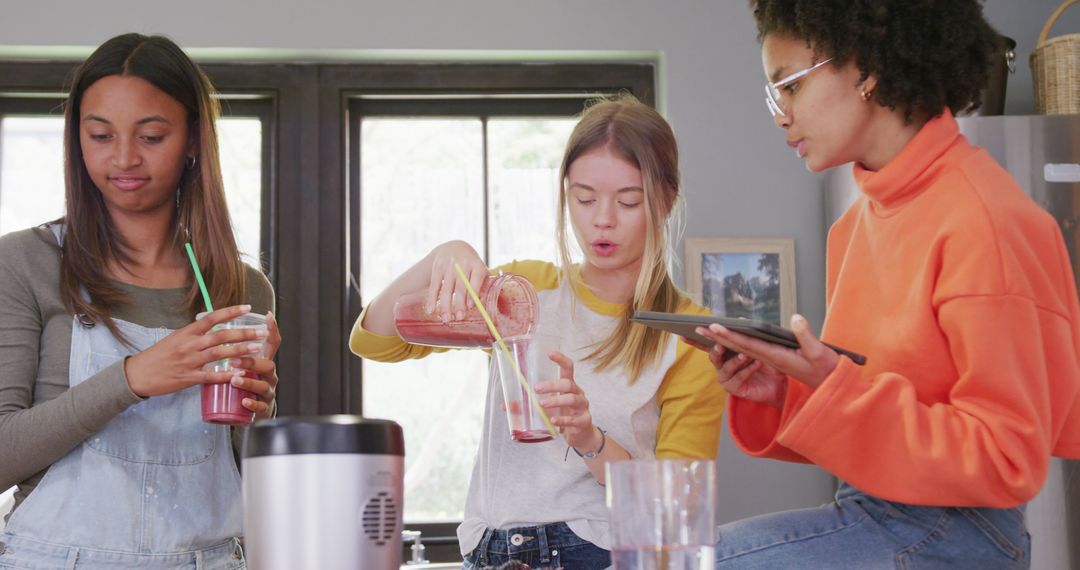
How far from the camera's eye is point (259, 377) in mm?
1489

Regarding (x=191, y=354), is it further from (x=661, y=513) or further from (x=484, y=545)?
(x=661, y=513)

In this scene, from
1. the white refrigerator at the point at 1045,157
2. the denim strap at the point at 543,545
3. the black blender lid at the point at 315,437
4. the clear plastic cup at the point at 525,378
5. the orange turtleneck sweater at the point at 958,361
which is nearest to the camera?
the black blender lid at the point at 315,437

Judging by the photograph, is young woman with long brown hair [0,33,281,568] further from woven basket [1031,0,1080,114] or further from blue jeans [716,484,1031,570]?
woven basket [1031,0,1080,114]

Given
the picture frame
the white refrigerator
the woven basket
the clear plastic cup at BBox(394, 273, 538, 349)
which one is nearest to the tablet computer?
the clear plastic cup at BBox(394, 273, 538, 349)

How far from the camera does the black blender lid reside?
93 cm

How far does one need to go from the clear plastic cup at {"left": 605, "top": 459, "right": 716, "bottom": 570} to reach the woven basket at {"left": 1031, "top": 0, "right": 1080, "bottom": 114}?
239 centimetres

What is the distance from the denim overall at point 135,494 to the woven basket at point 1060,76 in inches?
92.5

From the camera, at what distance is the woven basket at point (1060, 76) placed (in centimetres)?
289

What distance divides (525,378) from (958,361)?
1.62ft

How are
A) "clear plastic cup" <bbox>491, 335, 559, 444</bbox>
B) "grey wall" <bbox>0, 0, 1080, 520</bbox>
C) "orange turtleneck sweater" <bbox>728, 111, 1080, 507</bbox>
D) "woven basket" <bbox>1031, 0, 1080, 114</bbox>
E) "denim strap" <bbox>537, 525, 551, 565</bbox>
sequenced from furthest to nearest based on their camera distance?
"grey wall" <bbox>0, 0, 1080, 520</bbox>, "woven basket" <bbox>1031, 0, 1080, 114</bbox>, "denim strap" <bbox>537, 525, 551, 565</bbox>, "clear plastic cup" <bbox>491, 335, 559, 444</bbox>, "orange turtleneck sweater" <bbox>728, 111, 1080, 507</bbox>

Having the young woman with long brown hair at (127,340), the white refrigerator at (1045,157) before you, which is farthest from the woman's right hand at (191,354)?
the white refrigerator at (1045,157)

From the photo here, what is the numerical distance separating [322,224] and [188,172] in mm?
1391

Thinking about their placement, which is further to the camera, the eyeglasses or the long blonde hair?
the long blonde hair

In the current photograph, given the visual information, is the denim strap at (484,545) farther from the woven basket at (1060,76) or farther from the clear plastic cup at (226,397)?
the woven basket at (1060,76)
